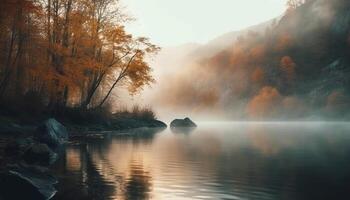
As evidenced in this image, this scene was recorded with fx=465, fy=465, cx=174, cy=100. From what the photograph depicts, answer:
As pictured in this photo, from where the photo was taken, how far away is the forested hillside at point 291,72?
430 ft

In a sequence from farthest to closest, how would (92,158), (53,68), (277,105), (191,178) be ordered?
(277,105) < (53,68) < (92,158) < (191,178)

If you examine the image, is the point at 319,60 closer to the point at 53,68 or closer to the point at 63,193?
the point at 53,68

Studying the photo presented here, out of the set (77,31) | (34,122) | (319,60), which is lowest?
(34,122)

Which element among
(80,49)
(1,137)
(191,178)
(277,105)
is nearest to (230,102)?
(277,105)

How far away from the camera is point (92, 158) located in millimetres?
28594

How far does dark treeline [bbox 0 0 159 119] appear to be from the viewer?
4466cm

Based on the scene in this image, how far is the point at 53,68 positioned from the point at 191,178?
111 ft

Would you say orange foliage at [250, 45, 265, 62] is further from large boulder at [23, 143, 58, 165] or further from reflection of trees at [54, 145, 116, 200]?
reflection of trees at [54, 145, 116, 200]

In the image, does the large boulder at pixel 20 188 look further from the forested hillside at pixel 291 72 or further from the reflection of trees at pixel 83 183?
the forested hillside at pixel 291 72

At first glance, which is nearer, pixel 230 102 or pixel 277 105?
pixel 277 105

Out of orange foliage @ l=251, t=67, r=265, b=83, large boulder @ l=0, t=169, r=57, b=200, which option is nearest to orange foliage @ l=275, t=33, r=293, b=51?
orange foliage @ l=251, t=67, r=265, b=83

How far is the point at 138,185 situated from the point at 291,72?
434ft

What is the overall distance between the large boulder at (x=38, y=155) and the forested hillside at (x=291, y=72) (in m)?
106

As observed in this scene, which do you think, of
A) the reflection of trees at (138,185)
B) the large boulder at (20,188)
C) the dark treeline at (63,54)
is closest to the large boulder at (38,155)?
the reflection of trees at (138,185)
